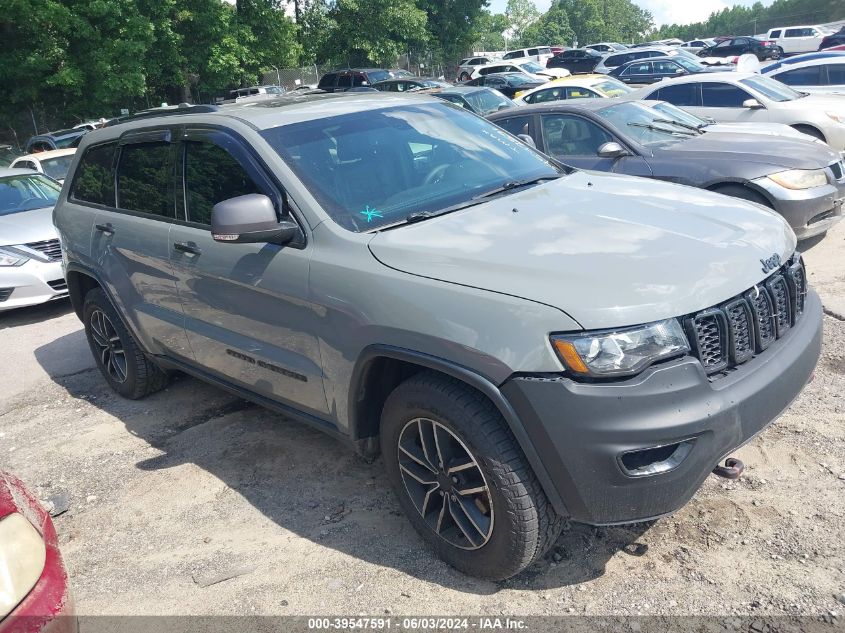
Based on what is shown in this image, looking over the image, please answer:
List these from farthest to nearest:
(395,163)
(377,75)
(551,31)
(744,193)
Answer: (551,31) → (377,75) → (744,193) → (395,163)

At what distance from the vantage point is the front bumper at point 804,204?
6.36 m

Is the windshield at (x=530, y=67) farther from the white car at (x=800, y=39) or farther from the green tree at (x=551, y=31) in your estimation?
the green tree at (x=551, y=31)

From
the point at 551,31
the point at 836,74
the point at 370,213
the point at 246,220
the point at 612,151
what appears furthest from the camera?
the point at 551,31

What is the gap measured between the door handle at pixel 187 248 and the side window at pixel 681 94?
373 inches

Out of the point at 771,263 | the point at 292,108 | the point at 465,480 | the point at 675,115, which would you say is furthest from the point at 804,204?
the point at 465,480

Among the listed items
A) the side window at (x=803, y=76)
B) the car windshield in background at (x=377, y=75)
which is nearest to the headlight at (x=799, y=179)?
the side window at (x=803, y=76)

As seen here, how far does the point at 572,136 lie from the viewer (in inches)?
302

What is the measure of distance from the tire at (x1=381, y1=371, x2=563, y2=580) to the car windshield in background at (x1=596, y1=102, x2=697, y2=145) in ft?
16.9

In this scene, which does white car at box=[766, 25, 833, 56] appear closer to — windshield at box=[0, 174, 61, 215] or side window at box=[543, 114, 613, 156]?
side window at box=[543, 114, 613, 156]

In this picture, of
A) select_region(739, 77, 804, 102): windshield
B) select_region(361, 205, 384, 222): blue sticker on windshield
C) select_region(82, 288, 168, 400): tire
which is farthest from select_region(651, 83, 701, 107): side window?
select_region(361, 205, 384, 222): blue sticker on windshield

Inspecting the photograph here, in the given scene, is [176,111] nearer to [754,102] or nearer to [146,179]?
[146,179]

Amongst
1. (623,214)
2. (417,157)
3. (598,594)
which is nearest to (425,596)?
(598,594)

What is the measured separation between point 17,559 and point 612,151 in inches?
236

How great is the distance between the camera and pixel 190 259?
3.97 metres
